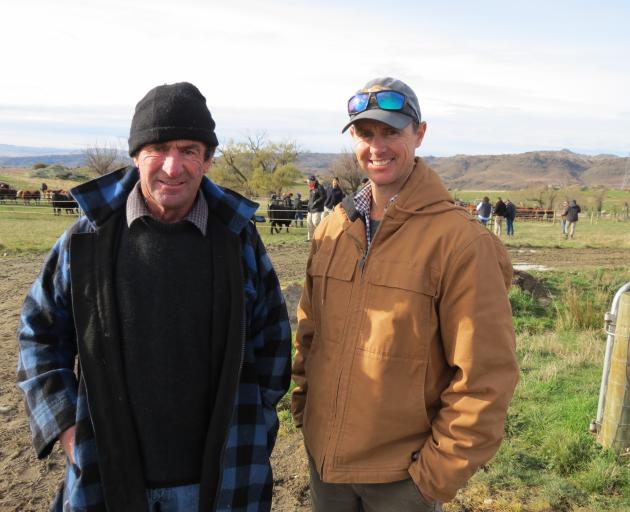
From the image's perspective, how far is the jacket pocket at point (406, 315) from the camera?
1953 millimetres

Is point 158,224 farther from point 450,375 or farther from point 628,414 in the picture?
point 628,414

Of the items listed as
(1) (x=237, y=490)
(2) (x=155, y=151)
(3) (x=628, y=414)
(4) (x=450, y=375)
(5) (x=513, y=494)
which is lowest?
(5) (x=513, y=494)

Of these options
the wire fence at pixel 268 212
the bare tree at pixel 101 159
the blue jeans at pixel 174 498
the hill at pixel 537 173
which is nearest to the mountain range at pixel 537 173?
the hill at pixel 537 173

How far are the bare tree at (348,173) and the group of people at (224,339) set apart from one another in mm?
42281

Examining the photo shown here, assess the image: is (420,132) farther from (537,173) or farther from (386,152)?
(537,173)

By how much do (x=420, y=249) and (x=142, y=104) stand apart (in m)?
1.10

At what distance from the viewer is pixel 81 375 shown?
1.92 m

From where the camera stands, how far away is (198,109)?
199 cm

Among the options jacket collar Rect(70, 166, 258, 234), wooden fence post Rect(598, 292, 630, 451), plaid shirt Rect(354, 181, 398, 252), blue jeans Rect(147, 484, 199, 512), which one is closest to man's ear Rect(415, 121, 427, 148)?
plaid shirt Rect(354, 181, 398, 252)

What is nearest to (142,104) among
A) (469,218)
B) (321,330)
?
(321,330)

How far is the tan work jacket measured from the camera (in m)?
1.88

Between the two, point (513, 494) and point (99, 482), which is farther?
point (513, 494)

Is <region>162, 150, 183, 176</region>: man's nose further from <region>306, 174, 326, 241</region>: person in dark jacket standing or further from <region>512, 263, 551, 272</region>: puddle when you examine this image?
<region>306, 174, 326, 241</region>: person in dark jacket standing

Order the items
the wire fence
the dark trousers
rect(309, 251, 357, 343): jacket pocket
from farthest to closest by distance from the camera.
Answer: the wire fence
rect(309, 251, 357, 343): jacket pocket
the dark trousers
